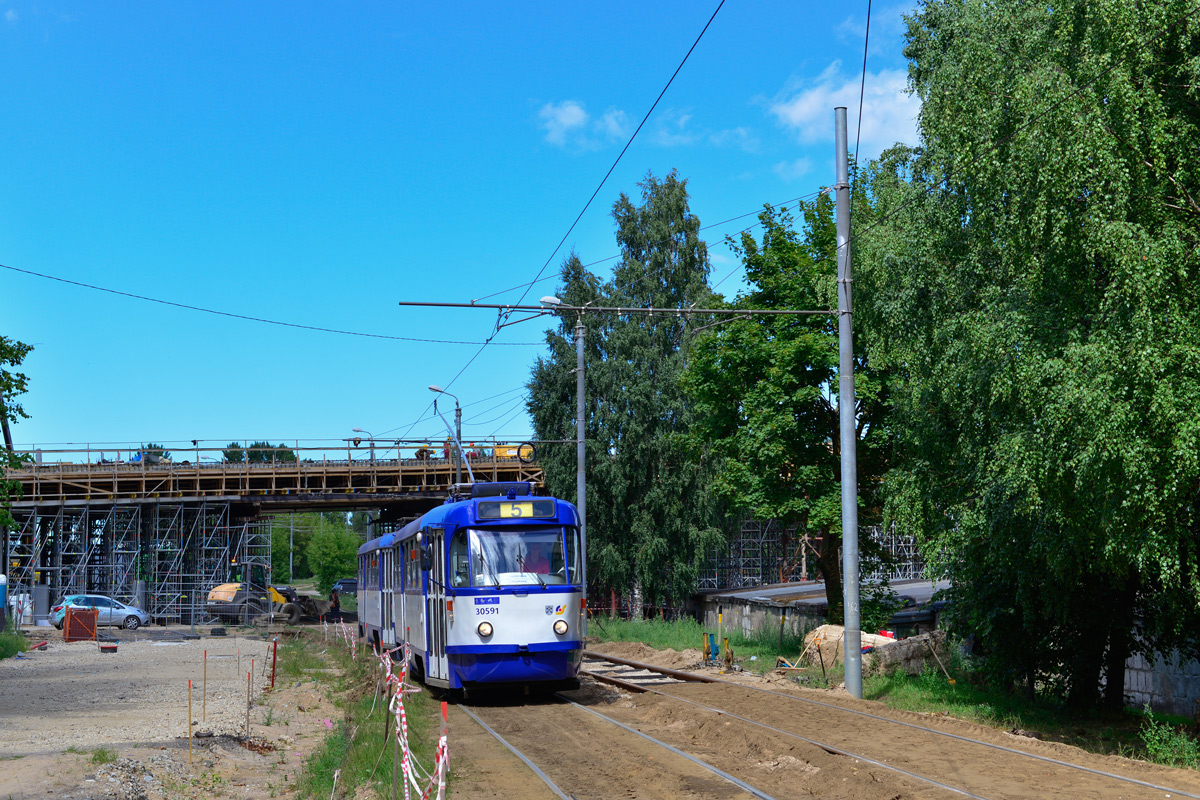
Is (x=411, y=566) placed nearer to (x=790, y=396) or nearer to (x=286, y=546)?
(x=790, y=396)

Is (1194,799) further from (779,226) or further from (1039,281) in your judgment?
(779,226)

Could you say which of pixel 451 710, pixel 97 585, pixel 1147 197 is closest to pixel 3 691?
pixel 451 710

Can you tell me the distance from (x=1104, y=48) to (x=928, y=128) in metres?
4.69

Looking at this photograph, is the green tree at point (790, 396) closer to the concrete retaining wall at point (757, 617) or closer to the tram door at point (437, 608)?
the concrete retaining wall at point (757, 617)

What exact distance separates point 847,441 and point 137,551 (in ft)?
142

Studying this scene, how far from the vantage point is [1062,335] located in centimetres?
1295

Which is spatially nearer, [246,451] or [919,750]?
[919,750]

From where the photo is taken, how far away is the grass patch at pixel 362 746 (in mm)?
10664

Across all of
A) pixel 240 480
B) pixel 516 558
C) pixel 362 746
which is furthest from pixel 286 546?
pixel 362 746

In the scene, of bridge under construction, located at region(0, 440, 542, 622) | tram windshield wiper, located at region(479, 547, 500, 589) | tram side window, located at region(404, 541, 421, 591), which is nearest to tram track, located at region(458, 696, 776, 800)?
tram windshield wiper, located at region(479, 547, 500, 589)

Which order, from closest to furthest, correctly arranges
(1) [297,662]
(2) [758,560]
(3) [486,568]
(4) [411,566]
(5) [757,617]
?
(3) [486,568], (4) [411,566], (1) [297,662], (5) [757,617], (2) [758,560]

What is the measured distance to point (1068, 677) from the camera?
706 inches

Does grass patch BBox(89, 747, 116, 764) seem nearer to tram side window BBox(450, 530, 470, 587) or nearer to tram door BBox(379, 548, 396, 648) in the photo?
tram side window BBox(450, 530, 470, 587)

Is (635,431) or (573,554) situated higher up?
(635,431)
